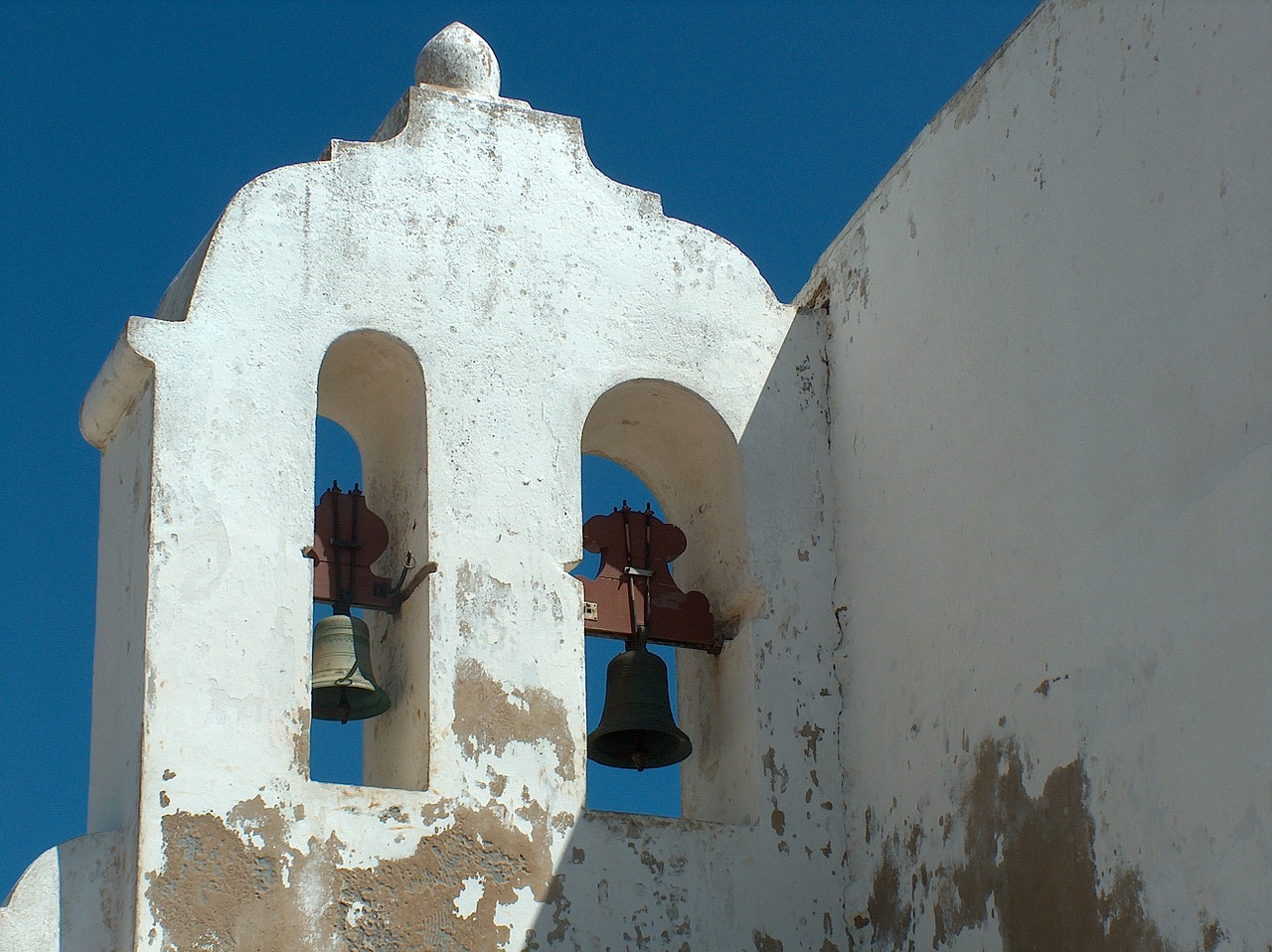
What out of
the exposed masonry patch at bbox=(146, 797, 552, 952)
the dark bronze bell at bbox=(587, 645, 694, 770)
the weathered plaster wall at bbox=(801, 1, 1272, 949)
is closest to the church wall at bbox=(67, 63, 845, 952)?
the exposed masonry patch at bbox=(146, 797, 552, 952)

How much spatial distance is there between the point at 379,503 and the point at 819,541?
166 centimetres

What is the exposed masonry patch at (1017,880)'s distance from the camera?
239 inches

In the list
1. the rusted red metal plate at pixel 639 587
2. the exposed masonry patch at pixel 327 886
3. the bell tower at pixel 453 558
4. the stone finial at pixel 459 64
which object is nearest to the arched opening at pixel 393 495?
the bell tower at pixel 453 558

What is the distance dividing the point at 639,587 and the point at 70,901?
99.1 inches

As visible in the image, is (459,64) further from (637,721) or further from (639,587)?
(637,721)

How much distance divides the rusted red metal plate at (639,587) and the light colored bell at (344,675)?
0.89 meters

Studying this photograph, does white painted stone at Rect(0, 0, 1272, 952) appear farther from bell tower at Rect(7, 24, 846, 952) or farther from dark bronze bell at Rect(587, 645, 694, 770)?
dark bronze bell at Rect(587, 645, 694, 770)

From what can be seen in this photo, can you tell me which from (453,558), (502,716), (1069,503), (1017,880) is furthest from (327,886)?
(1069,503)

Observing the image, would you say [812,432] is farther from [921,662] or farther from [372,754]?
[372,754]

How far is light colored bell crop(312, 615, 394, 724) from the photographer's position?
288 inches

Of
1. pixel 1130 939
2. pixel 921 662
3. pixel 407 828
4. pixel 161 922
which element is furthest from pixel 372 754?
pixel 1130 939

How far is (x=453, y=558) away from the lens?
24.1 feet

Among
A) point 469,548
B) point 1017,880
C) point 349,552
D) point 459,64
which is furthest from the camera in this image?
point 459,64

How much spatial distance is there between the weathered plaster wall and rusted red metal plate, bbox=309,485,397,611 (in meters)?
1.73
